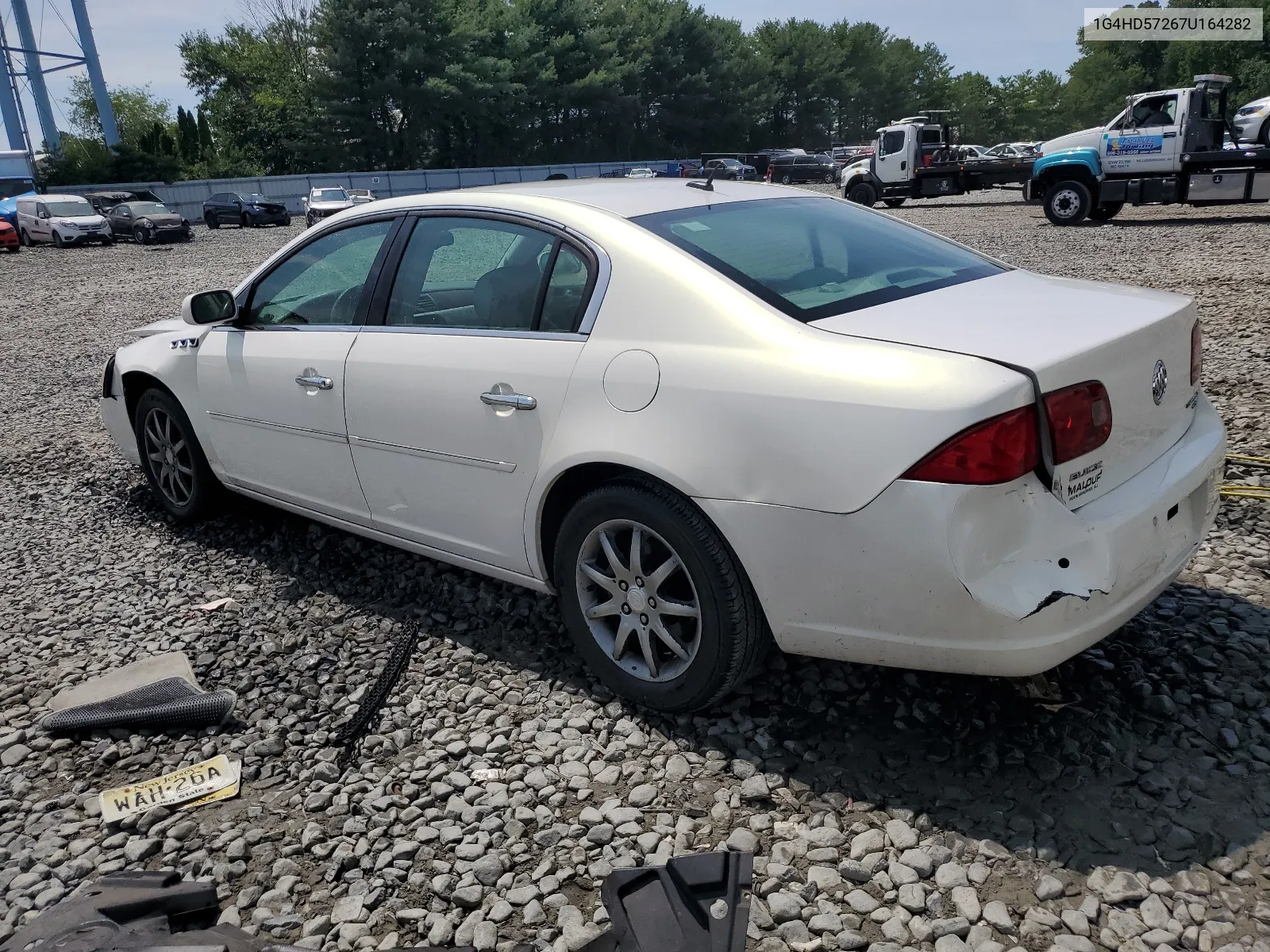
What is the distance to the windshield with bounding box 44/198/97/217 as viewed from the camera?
3012 cm

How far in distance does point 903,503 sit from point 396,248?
2.30m

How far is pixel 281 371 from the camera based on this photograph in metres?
4.08

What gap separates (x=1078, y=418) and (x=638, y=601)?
1.33 m

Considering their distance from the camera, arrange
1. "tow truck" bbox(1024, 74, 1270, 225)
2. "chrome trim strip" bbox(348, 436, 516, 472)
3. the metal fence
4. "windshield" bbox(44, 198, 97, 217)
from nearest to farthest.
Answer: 1. "chrome trim strip" bbox(348, 436, 516, 472)
2. "tow truck" bbox(1024, 74, 1270, 225)
3. "windshield" bbox(44, 198, 97, 217)
4. the metal fence

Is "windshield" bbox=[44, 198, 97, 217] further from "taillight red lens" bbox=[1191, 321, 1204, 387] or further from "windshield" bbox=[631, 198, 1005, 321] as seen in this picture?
"taillight red lens" bbox=[1191, 321, 1204, 387]

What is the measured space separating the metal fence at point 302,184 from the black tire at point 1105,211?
29336 mm

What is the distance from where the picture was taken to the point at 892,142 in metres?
27.3

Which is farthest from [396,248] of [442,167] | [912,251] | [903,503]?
[442,167]

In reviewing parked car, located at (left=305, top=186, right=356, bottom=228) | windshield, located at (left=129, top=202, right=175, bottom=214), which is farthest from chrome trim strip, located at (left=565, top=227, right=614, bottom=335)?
windshield, located at (left=129, top=202, right=175, bottom=214)

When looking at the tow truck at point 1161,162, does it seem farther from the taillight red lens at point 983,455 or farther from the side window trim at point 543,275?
the taillight red lens at point 983,455

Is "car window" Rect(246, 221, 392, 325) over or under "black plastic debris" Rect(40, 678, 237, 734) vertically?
over

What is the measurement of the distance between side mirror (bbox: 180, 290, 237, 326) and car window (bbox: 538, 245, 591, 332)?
1.87 m

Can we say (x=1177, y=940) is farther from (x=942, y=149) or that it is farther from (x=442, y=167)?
(x=442, y=167)

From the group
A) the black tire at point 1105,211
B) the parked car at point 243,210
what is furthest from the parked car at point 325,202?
the black tire at point 1105,211
